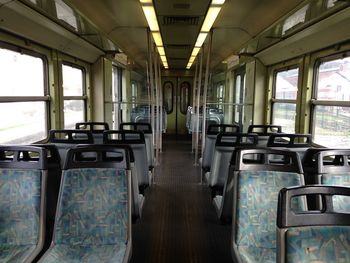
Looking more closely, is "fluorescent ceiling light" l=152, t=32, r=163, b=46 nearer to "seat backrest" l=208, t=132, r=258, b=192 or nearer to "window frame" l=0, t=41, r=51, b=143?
"window frame" l=0, t=41, r=51, b=143

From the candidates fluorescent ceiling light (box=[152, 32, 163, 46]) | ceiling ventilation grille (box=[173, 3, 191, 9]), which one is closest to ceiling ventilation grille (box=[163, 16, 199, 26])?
ceiling ventilation grille (box=[173, 3, 191, 9])

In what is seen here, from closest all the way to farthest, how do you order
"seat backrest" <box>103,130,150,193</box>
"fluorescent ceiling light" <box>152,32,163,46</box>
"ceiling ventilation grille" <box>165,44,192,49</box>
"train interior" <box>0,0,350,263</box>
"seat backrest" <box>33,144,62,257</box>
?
"train interior" <box>0,0,350,263</box>
"seat backrest" <box>33,144,62,257</box>
"seat backrest" <box>103,130,150,193</box>
"fluorescent ceiling light" <box>152,32,163,46</box>
"ceiling ventilation grille" <box>165,44,192,49</box>

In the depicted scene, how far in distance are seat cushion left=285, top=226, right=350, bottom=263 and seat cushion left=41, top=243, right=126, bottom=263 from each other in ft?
3.25

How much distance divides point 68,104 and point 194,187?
2291 millimetres

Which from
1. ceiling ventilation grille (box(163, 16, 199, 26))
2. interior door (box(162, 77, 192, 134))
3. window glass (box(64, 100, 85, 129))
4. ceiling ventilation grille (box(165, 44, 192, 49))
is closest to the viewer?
ceiling ventilation grille (box(163, 16, 199, 26))

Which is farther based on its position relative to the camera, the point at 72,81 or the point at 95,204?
the point at 72,81

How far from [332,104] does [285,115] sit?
1585mm

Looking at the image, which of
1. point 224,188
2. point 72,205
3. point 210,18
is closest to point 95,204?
point 72,205

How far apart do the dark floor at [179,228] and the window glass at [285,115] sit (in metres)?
1.73

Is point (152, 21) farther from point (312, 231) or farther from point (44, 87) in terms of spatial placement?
point (312, 231)

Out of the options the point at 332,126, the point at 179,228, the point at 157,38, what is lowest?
the point at 179,228

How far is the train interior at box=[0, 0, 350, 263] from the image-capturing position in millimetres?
1955

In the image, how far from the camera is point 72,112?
193 inches

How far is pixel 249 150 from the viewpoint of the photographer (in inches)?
81.7
